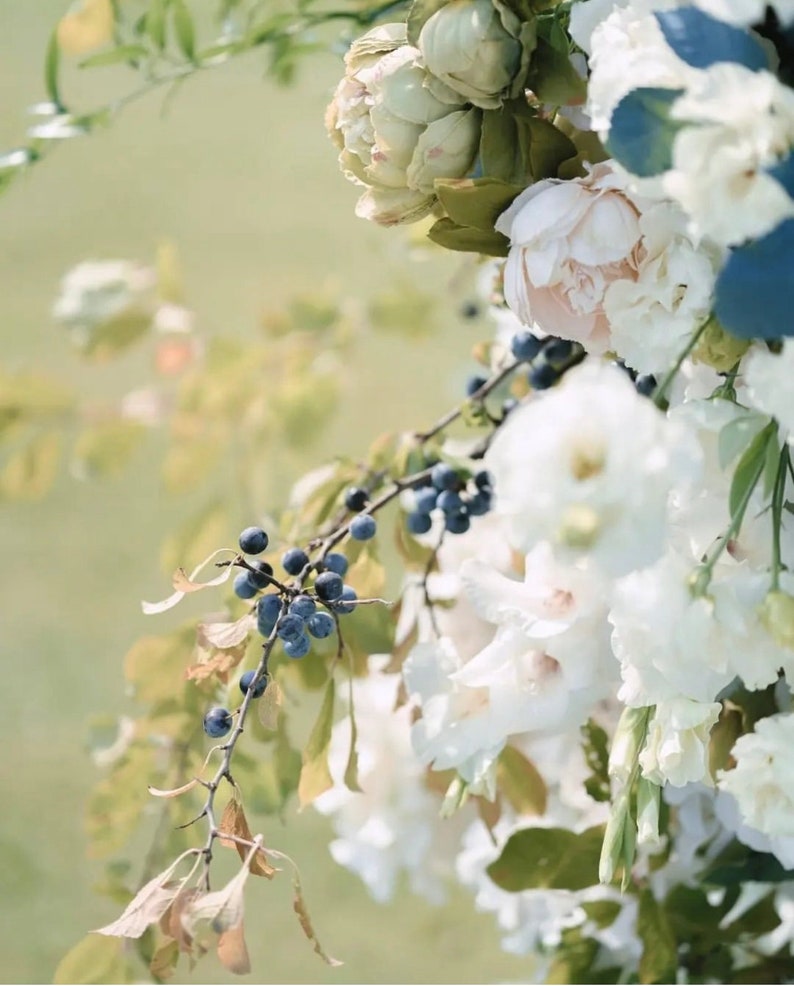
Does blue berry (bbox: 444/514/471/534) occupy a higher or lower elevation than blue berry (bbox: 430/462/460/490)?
lower

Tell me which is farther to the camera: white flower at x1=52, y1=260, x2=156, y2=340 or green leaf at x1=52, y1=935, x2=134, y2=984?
white flower at x1=52, y1=260, x2=156, y2=340

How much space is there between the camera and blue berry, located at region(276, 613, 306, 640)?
336 millimetres

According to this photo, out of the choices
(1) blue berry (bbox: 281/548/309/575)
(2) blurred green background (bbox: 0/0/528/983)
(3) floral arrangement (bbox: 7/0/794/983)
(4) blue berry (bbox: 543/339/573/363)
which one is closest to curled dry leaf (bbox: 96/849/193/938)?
(3) floral arrangement (bbox: 7/0/794/983)

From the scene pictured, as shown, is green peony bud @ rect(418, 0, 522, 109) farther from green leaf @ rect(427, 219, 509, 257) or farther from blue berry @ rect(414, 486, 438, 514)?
blue berry @ rect(414, 486, 438, 514)

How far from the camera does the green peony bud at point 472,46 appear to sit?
310 millimetres

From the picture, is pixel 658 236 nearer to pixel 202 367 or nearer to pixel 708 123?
pixel 708 123

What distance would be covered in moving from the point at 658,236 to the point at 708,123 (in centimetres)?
6

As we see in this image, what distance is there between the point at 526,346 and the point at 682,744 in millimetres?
158

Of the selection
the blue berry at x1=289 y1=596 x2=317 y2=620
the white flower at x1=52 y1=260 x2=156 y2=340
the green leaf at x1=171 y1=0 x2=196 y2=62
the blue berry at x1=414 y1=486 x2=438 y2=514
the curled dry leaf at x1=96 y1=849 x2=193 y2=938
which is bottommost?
the white flower at x1=52 y1=260 x2=156 y2=340

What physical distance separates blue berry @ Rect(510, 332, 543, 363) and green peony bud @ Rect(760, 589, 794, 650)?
0.56ft

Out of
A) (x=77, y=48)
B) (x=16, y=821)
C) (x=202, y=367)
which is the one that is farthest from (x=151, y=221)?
(x=77, y=48)

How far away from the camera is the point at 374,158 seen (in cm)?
33

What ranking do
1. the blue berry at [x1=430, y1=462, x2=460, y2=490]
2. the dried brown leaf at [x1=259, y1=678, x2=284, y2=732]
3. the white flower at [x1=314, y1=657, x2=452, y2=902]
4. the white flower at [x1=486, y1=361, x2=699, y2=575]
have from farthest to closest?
1. the white flower at [x1=314, y1=657, x2=452, y2=902]
2. the blue berry at [x1=430, y1=462, x2=460, y2=490]
3. the dried brown leaf at [x1=259, y1=678, x2=284, y2=732]
4. the white flower at [x1=486, y1=361, x2=699, y2=575]

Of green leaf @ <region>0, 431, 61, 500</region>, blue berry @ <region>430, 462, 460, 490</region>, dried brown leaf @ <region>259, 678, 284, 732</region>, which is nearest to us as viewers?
dried brown leaf @ <region>259, 678, 284, 732</region>
